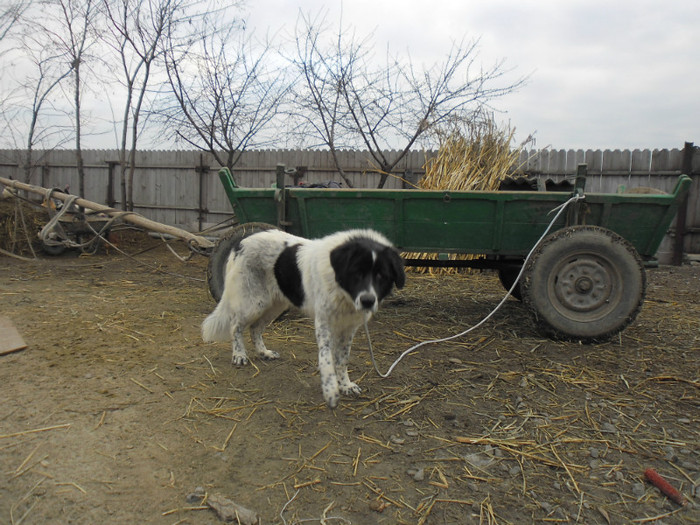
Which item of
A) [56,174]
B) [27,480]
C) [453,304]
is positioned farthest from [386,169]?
[56,174]

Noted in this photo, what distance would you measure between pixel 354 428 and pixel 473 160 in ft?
15.4

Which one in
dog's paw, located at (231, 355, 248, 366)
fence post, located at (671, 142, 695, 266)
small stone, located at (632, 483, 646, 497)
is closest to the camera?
small stone, located at (632, 483, 646, 497)

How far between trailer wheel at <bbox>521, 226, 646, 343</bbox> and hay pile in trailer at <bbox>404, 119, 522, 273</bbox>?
6.47 ft

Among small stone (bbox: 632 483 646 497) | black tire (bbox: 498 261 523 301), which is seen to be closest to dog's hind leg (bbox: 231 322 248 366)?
small stone (bbox: 632 483 646 497)

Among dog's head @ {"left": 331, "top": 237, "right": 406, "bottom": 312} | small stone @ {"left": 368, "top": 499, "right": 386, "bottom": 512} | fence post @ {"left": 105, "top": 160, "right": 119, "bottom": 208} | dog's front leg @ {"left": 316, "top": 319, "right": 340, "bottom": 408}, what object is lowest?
small stone @ {"left": 368, "top": 499, "right": 386, "bottom": 512}

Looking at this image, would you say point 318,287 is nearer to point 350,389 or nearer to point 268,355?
point 350,389

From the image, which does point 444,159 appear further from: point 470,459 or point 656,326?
point 470,459

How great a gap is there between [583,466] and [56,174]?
17251 millimetres

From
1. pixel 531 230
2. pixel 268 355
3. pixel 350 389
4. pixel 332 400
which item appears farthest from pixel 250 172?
pixel 332 400

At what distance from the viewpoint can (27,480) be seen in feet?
7.86

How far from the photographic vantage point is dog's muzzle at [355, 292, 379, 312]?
3016 millimetres

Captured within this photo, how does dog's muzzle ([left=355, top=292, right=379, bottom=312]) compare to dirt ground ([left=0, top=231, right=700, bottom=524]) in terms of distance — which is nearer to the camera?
dirt ground ([left=0, top=231, right=700, bottom=524])

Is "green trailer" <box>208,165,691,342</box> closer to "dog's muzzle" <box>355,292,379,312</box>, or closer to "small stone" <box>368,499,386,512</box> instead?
"dog's muzzle" <box>355,292,379,312</box>

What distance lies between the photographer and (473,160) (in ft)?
21.8
